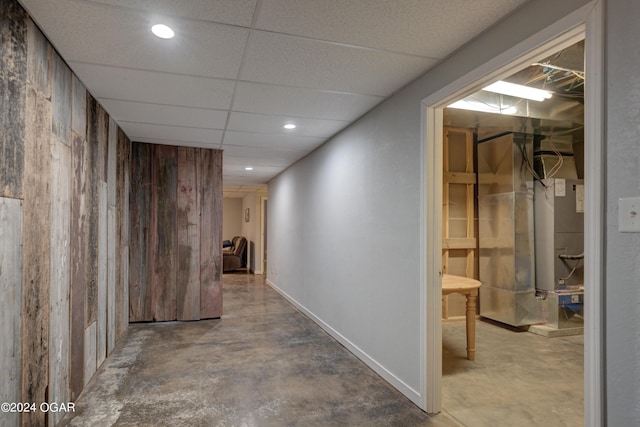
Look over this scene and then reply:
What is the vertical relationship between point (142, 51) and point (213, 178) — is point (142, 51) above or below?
above

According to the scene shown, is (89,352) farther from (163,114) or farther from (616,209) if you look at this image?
(616,209)

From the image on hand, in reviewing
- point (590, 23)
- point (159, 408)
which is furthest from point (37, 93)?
point (590, 23)

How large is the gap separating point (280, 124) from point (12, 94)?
87.9 inches

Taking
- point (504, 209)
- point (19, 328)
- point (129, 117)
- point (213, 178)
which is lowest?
point (19, 328)

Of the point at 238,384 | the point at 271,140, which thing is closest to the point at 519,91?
the point at 271,140

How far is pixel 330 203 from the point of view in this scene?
13.8 ft

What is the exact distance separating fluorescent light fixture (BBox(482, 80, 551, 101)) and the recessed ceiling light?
2.65 metres

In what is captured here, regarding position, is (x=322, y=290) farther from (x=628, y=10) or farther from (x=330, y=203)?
(x=628, y=10)

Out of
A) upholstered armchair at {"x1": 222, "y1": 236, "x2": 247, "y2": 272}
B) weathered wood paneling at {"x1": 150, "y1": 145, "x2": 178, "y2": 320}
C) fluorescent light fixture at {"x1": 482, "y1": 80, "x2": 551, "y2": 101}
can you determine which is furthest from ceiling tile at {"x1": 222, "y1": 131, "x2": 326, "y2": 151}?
upholstered armchair at {"x1": 222, "y1": 236, "x2": 247, "y2": 272}

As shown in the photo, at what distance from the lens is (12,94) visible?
5.37 feet

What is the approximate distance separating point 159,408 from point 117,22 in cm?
238

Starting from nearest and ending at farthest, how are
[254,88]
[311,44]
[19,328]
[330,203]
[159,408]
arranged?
[19,328], [311,44], [159,408], [254,88], [330,203]

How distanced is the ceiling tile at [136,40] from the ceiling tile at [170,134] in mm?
1494

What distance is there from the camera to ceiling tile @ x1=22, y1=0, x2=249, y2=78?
5.67ft
